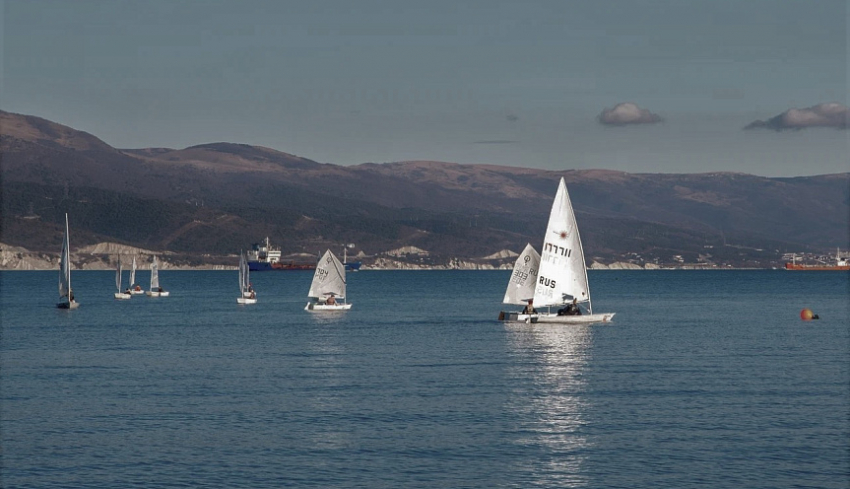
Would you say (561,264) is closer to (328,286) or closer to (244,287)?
(328,286)

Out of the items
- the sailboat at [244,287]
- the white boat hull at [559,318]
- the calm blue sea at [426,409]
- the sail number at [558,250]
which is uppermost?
the sail number at [558,250]

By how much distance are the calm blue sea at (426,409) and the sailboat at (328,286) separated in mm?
35708

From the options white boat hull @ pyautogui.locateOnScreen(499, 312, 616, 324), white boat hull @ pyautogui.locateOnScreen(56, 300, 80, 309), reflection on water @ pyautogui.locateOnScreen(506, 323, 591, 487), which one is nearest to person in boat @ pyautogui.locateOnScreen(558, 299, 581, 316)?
white boat hull @ pyautogui.locateOnScreen(499, 312, 616, 324)

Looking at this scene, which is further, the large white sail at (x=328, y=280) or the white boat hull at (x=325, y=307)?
the white boat hull at (x=325, y=307)

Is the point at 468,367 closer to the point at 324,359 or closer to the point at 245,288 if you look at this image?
the point at 324,359

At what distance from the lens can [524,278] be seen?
120312 mm

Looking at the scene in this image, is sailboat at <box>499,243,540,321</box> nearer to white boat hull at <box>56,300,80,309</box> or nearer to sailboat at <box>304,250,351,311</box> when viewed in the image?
sailboat at <box>304,250,351,311</box>

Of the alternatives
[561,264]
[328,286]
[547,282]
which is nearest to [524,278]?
[547,282]

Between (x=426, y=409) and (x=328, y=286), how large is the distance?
3475 inches

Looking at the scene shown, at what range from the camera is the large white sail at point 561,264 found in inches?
4045

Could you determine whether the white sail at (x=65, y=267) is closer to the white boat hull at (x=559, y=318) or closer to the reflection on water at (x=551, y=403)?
the white boat hull at (x=559, y=318)

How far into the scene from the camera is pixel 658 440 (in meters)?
45.4

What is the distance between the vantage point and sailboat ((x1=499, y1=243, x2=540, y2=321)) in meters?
118

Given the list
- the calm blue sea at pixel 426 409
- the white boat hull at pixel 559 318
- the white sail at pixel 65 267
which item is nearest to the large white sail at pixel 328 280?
the white sail at pixel 65 267
